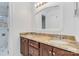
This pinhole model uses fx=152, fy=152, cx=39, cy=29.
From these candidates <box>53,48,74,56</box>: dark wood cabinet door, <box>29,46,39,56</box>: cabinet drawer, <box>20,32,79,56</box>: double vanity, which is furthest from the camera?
<box>29,46,39,56</box>: cabinet drawer

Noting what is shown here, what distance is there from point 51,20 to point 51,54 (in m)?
0.43

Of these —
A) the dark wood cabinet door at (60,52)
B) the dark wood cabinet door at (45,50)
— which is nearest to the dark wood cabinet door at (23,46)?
the dark wood cabinet door at (45,50)

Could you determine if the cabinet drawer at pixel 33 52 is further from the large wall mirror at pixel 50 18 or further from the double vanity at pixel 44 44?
the large wall mirror at pixel 50 18

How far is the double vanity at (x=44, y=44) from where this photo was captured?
173cm

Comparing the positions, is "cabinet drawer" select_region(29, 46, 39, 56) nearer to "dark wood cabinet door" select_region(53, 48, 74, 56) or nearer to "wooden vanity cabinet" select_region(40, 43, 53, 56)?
"wooden vanity cabinet" select_region(40, 43, 53, 56)

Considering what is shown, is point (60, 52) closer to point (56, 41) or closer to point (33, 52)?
point (56, 41)

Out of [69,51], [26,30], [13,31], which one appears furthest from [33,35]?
[69,51]

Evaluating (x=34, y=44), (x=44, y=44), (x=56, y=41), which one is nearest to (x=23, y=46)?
(x=34, y=44)

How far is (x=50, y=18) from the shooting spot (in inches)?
75.9

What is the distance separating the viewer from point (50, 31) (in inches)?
74.5

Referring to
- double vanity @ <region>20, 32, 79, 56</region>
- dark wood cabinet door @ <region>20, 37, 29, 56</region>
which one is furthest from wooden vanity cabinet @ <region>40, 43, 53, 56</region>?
dark wood cabinet door @ <region>20, 37, 29, 56</region>

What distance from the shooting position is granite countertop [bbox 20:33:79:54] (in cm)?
164

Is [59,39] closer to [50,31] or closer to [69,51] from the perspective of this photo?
[50,31]

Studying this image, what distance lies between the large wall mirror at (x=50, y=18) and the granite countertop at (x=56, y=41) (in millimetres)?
115
